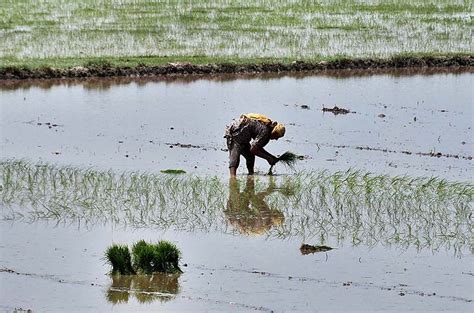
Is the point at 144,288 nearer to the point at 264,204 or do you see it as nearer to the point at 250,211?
the point at 250,211

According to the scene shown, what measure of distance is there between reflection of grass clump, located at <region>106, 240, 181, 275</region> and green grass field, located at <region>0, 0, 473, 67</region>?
43.9 feet

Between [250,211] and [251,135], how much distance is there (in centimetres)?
190

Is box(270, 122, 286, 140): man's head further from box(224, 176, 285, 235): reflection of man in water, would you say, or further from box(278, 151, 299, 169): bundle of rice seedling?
box(224, 176, 285, 235): reflection of man in water

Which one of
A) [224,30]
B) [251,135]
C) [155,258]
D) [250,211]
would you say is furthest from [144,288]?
[224,30]

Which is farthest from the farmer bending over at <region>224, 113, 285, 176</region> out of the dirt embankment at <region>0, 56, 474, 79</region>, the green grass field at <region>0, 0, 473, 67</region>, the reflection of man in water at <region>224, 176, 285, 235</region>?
the green grass field at <region>0, 0, 473, 67</region>

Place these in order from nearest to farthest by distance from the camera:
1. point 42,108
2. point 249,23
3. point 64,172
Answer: point 64,172, point 42,108, point 249,23

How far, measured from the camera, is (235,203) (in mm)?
11688

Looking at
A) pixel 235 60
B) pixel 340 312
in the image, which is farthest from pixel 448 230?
pixel 235 60

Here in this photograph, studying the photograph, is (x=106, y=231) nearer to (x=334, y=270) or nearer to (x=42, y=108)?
(x=334, y=270)

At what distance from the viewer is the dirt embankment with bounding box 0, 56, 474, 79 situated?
21516 millimetres

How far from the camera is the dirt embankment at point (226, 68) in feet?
70.6

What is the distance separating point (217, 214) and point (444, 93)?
10414 millimetres

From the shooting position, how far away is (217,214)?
1122 centimetres

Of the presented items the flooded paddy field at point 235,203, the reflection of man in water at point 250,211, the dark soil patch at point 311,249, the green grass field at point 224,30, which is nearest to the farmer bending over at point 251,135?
the flooded paddy field at point 235,203
